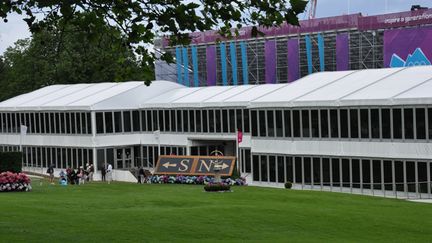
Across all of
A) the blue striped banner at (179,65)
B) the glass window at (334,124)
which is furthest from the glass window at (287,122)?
the blue striped banner at (179,65)

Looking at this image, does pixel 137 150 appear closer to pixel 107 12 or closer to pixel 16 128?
pixel 16 128

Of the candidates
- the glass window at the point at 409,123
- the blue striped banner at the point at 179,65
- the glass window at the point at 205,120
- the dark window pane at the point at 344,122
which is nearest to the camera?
the glass window at the point at 409,123

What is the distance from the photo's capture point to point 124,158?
225ft

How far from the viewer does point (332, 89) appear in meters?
50.1

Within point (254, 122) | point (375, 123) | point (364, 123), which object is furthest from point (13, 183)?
point (254, 122)

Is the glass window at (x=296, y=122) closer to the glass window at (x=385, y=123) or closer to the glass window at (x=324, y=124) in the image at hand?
the glass window at (x=324, y=124)

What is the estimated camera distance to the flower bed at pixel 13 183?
1500 inches

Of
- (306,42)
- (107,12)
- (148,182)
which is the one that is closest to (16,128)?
(148,182)

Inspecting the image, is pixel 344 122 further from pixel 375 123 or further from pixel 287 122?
pixel 287 122

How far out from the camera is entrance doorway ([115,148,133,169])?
68.2 meters

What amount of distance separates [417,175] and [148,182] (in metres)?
20.2

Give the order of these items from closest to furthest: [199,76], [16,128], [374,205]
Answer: [374,205] < [16,128] < [199,76]

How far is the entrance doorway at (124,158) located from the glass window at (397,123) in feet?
98.9

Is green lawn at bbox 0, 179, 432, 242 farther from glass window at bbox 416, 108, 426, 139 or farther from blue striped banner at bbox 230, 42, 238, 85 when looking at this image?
blue striped banner at bbox 230, 42, 238, 85
